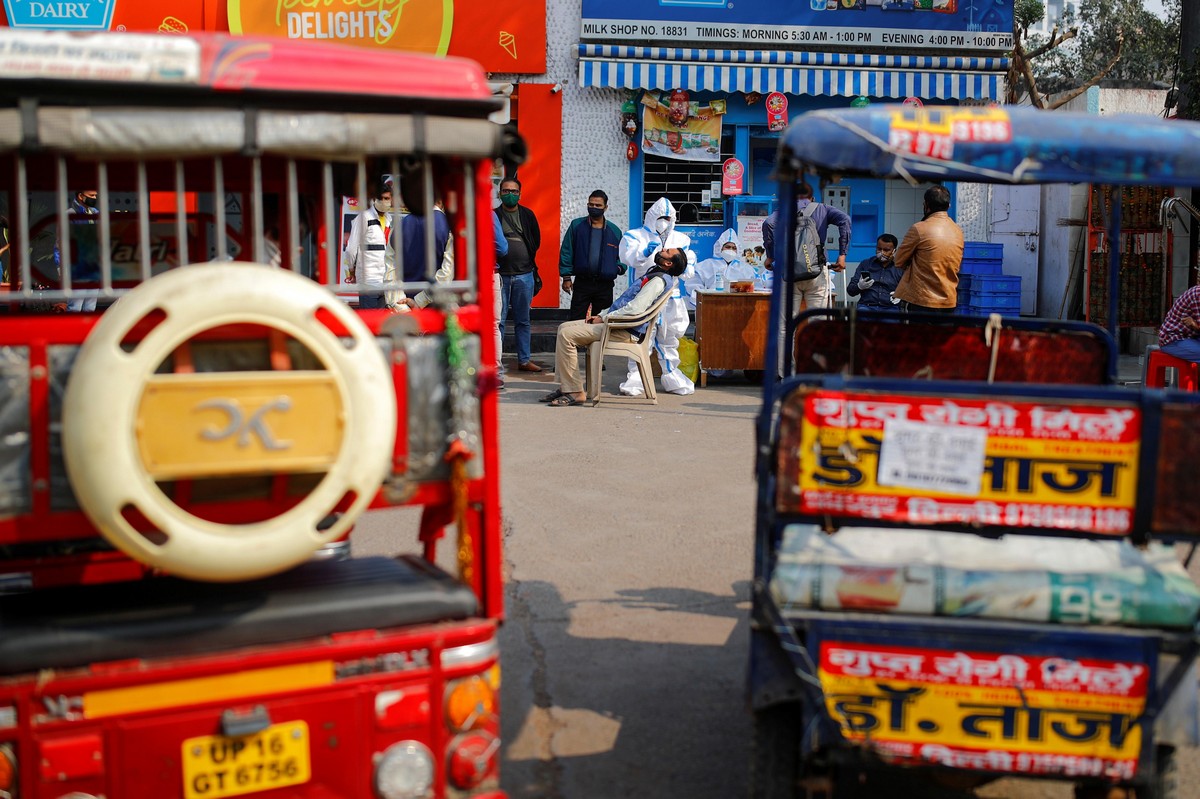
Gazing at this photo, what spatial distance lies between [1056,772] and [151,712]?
2.22 meters

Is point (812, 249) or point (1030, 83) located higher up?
point (1030, 83)

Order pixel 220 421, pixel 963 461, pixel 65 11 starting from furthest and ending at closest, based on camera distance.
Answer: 1. pixel 65 11
2. pixel 963 461
3. pixel 220 421

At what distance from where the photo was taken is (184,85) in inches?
109

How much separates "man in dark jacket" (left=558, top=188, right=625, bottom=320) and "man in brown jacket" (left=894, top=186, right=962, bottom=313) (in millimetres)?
3742

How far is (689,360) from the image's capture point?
477 inches

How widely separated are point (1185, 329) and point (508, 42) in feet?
33.0

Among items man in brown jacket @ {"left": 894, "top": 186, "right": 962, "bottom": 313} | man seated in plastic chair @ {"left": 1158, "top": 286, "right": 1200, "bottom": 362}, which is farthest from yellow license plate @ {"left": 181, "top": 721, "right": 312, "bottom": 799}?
man in brown jacket @ {"left": 894, "top": 186, "right": 962, "bottom": 313}

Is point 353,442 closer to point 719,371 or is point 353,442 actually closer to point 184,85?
point 184,85

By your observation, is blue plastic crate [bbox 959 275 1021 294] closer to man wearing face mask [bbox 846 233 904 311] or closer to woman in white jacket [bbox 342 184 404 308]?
man wearing face mask [bbox 846 233 904 311]

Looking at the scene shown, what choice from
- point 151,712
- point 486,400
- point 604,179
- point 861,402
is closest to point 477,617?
point 486,400

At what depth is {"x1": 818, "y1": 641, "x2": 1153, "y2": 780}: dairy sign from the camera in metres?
3.01

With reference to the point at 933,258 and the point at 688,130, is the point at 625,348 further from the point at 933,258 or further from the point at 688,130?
the point at 688,130

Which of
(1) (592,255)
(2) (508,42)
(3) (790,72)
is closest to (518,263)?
(1) (592,255)

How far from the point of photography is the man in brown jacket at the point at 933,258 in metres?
9.11
